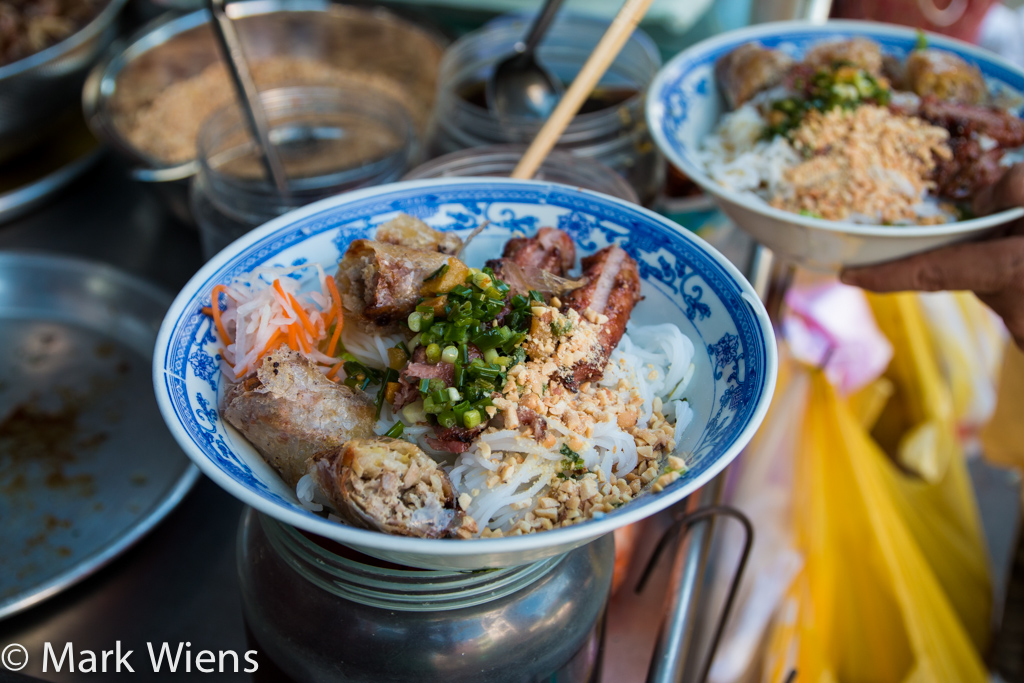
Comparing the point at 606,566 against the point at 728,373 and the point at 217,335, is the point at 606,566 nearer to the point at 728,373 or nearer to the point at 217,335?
the point at 728,373

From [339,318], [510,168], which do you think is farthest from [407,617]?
[510,168]

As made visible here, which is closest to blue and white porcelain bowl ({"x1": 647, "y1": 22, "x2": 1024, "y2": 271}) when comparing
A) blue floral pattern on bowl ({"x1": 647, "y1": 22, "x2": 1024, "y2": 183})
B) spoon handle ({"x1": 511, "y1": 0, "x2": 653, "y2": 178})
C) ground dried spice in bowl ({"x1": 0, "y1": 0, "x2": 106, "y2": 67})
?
blue floral pattern on bowl ({"x1": 647, "y1": 22, "x2": 1024, "y2": 183})

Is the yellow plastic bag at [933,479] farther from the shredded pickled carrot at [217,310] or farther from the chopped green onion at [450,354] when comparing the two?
the shredded pickled carrot at [217,310]

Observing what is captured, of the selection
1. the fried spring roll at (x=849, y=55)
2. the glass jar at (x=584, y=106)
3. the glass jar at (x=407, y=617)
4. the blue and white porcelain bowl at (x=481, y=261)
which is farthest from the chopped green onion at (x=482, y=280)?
the fried spring roll at (x=849, y=55)

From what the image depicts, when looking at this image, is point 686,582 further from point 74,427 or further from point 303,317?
point 74,427

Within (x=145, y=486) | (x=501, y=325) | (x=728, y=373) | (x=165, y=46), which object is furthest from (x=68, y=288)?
(x=728, y=373)

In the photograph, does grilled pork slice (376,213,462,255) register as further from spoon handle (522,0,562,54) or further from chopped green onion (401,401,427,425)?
spoon handle (522,0,562,54)
